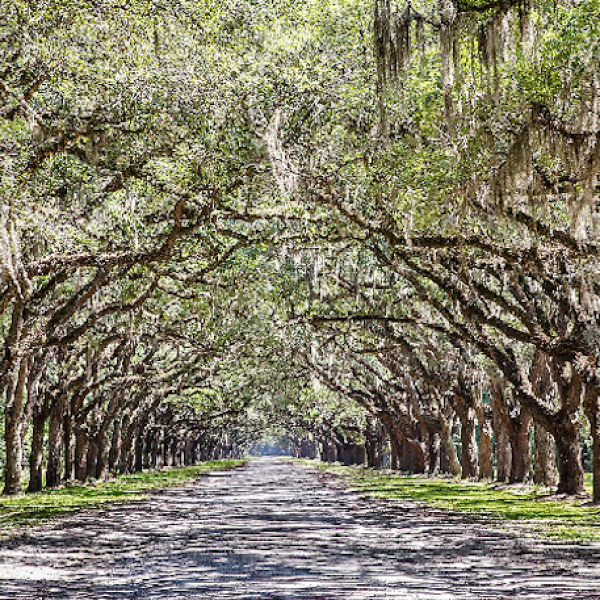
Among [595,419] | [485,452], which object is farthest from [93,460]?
[595,419]

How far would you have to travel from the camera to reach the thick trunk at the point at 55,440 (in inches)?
1320

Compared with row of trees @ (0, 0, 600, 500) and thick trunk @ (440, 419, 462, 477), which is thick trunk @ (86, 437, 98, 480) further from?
row of trees @ (0, 0, 600, 500)

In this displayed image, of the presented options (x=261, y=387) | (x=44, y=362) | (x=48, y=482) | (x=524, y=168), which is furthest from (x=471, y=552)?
(x=261, y=387)

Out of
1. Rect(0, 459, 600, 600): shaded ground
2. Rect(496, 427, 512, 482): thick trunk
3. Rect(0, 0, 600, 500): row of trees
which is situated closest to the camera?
Rect(0, 459, 600, 600): shaded ground

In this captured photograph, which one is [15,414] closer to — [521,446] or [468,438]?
[521,446]

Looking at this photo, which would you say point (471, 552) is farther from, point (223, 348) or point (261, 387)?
point (261, 387)

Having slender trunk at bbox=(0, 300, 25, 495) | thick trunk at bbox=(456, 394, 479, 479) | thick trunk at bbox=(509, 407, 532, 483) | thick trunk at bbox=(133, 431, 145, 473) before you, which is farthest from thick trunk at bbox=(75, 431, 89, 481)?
thick trunk at bbox=(509, 407, 532, 483)

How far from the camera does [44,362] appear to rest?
28562 mm

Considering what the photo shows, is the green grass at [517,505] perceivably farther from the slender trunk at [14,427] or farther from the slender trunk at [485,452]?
the slender trunk at [14,427]

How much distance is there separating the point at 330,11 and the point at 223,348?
16756 mm

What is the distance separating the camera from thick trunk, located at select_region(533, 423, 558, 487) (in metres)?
28.9

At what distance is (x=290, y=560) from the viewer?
12.1 meters

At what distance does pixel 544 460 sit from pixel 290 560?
19.2m

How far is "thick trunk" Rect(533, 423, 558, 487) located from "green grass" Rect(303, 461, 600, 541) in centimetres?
47
